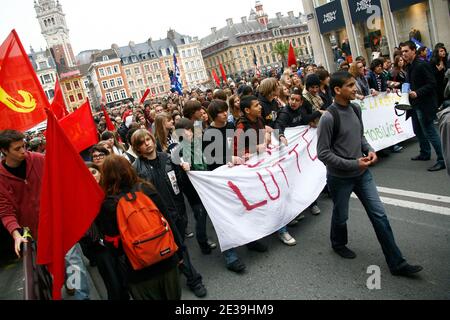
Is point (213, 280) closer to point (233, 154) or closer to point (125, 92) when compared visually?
point (233, 154)

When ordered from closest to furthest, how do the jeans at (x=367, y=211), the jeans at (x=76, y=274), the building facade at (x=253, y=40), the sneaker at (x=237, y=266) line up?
1. the jeans at (x=367, y=211)
2. the jeans at (x=76, y=274)
3. the sneaker at (x=237, y=266)
4. the building facade at (x=253, y=40)

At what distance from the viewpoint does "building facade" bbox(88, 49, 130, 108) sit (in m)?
90.6

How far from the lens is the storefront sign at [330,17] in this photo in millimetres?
20719

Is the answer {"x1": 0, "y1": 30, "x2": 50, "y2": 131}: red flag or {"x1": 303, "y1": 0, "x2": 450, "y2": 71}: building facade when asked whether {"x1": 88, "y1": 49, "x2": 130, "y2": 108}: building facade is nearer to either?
{"x1": 303, "y1": 0, "x2": 450, "y2": 71}: building facade

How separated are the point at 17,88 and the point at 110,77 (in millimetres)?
93702

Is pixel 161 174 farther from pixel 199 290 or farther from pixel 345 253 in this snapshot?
pixel 345 253

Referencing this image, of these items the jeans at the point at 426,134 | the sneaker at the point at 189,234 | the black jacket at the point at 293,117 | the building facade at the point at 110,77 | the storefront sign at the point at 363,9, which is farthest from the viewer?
the building facade at the point at 110,77

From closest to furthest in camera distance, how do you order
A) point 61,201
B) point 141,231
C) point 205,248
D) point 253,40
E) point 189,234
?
point 61,201 → point 141,231 → point 205,248 → point 189,234 → point 253,40

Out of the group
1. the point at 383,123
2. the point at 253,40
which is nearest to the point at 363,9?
the point at 383,123

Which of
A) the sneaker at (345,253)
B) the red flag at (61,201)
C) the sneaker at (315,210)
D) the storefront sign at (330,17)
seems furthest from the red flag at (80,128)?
the storefront sign at (330,17)

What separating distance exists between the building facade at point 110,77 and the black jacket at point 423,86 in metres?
91.2

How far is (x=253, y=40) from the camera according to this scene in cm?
10331

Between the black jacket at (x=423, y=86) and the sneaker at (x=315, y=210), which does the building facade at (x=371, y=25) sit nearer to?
the black jacket at (x=423, y=86)
